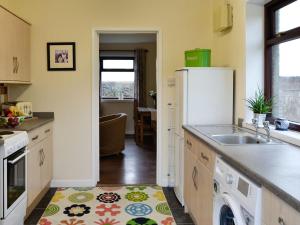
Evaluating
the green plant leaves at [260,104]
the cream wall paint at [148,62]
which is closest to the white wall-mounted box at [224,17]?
the green plant leaves at [260,104]

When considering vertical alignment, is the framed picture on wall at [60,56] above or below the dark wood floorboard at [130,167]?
above

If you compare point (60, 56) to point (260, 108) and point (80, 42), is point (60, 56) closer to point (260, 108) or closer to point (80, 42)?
point (80, 42)

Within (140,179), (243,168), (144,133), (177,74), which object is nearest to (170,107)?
(177,74)

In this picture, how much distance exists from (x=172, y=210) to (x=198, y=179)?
35.0 inches

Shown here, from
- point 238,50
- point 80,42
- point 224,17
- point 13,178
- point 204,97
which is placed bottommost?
point 13,178

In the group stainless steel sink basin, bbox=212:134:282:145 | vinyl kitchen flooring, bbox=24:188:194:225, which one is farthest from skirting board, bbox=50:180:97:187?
stainless steel sink basin, bbox=212:134:282:145

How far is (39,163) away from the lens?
3635 millimetres

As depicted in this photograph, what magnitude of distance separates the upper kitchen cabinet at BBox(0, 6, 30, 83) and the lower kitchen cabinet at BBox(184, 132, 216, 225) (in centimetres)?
197

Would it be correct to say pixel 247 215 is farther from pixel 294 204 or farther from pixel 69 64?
pixel 69 64

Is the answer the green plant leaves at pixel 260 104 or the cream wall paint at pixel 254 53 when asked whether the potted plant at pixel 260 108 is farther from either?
the cream wall paint at pixel 254 53

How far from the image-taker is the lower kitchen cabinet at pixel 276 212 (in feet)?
4.18

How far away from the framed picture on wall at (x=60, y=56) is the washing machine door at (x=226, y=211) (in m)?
2.83

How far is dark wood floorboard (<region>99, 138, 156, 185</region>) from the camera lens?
181 inches

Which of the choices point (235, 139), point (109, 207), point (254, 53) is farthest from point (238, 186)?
point (109, 207)
